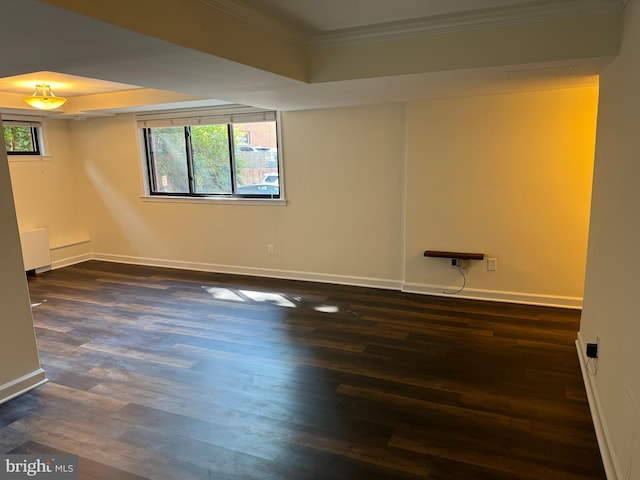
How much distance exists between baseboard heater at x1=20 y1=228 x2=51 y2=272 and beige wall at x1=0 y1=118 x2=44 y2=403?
326 centimetres

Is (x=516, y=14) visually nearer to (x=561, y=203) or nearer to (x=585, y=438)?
(x=561, y=203)

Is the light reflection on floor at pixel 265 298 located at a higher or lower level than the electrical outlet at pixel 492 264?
lower

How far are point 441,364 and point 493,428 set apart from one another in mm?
748

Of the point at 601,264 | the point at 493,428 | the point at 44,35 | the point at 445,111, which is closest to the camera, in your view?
the point at 44,35

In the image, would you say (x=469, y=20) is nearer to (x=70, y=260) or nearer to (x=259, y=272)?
(x=259, y=272)

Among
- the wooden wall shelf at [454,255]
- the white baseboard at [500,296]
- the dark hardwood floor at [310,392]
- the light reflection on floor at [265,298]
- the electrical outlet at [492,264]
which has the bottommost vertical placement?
the dark hardwood floor at [310,392]

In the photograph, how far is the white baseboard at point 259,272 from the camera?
4.93 metres

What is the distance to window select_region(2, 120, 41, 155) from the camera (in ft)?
18.7

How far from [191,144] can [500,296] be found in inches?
165

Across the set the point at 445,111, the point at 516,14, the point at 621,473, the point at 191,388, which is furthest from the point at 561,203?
the point at 191,388

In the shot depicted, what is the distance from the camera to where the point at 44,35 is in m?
1.95

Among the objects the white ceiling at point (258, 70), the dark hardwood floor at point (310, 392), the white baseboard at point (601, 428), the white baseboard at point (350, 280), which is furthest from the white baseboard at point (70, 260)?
the white baseboard at point (601, 428)

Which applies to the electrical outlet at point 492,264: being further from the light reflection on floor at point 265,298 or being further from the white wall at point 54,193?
the white wall at point 54,193

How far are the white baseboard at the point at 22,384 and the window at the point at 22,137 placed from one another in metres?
3.99
